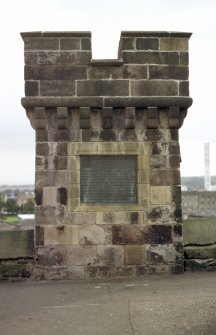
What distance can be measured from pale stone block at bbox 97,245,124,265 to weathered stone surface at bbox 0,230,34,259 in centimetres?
113

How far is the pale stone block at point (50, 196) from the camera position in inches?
278

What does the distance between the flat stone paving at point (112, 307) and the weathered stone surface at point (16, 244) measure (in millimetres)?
475

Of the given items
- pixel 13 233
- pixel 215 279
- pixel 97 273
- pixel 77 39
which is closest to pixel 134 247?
pixel 97 273

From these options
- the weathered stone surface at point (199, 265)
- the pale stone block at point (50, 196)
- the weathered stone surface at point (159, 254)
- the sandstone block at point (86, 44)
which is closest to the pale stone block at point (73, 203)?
the pale stone block at point (50, 196)

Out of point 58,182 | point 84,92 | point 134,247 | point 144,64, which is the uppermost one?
point 144,64

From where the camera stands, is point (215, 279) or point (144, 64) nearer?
point (215, 279)

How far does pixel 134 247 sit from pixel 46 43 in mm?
3572

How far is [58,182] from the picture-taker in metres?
7.07

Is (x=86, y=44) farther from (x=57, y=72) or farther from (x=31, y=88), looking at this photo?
(x=31, y=88)

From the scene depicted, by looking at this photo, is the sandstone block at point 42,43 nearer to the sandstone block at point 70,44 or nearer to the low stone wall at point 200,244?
the sandstone block at point 70,44

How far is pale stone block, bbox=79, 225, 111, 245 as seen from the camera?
703 cm

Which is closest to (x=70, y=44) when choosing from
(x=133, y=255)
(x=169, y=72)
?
(x=169, y=72)

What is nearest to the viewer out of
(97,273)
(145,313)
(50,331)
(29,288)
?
(50,331)

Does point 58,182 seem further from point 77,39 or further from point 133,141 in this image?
point 77,39
